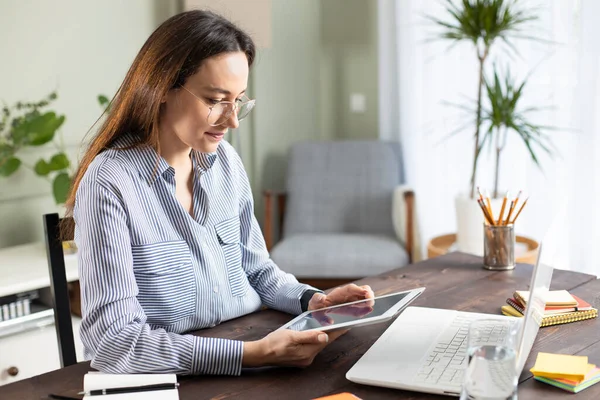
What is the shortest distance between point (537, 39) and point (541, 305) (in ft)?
7.78

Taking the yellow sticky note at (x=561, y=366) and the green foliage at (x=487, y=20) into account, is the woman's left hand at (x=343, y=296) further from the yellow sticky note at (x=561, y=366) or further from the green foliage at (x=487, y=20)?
the green foliage at (x=487, y=20)

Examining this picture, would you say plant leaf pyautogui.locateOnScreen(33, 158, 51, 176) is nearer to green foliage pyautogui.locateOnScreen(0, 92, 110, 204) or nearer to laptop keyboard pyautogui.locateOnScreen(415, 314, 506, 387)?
green foliage pyautogui.locateOnScreen(0, 92, 110, 204)

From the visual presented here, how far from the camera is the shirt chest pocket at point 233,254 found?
5.54ft

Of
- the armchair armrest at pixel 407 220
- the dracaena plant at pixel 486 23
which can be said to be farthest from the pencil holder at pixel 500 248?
the armchair armrest at pixel 407 220

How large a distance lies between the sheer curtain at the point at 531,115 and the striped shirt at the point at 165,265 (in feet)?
5.73

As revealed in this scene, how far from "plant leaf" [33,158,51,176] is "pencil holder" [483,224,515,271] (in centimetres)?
198

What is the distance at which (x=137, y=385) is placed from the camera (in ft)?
4.13

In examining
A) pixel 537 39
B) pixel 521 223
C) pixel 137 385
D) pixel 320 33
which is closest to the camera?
pixel 137 385

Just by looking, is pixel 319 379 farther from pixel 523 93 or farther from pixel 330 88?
pixel 330 88

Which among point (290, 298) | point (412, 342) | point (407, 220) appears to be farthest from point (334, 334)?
point (407, 220)

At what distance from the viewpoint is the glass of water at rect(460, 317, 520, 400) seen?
1034 mm

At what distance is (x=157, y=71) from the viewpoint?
1.54 meters

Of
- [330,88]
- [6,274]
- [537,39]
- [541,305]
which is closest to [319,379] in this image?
[541,305]

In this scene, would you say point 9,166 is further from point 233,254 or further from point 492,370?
point 492,370
